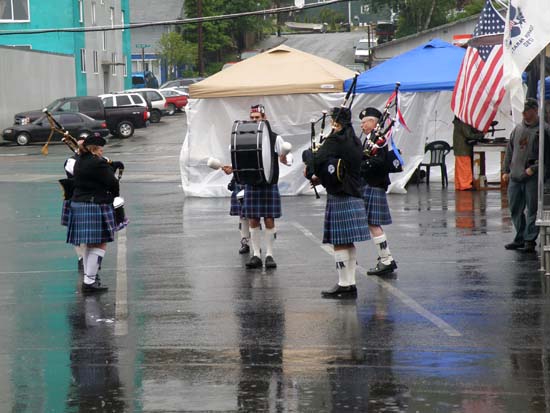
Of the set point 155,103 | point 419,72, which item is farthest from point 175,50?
point 419,72

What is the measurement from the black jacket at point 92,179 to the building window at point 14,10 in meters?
45.2

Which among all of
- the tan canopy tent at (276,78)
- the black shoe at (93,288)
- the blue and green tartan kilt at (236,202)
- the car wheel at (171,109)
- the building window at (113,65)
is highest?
the building window at (113,65)

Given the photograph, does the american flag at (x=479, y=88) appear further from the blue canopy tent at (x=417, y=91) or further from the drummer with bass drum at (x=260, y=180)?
the drummer with bass drum at (x=260, y=180)

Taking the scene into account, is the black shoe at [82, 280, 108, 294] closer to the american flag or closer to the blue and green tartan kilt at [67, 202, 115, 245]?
the blue and green tartan kilt at [67, 202, 115, 245]

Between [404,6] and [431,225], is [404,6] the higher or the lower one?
the higher one

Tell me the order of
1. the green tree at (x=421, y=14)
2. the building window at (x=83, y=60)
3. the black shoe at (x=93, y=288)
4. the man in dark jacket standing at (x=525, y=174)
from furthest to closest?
the green tree at (x=421, y=14) → the building window at (x=83, y=60) → the man in dark jacket standing at (x=525, y=174) → the black shoe at (x=93, y=288)

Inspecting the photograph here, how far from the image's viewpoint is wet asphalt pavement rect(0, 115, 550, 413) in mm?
7039

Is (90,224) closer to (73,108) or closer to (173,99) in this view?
(73,108)

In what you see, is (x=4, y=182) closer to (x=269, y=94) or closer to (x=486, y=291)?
(x=269, y=94)

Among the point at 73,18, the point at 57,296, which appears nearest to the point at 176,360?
the point at 57,296

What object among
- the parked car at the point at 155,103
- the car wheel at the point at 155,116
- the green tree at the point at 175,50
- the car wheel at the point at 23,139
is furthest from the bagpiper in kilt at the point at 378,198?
the green tree at the point at 175,50

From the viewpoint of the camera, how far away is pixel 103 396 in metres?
7.06

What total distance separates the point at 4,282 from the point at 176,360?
4451 millimetres

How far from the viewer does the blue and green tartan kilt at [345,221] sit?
33.6 feet
